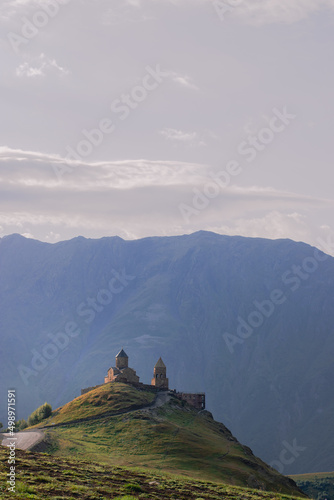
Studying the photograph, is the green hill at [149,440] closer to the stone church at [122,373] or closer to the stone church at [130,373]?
the stone church at [122,373]

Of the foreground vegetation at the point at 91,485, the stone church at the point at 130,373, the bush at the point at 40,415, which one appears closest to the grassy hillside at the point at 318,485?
the stone church at the point at 130,373

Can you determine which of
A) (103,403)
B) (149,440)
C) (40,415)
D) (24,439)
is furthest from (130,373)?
(24,439)

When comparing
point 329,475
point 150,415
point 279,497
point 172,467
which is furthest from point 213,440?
point 329,475

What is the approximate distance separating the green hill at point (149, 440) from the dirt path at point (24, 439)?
167cm

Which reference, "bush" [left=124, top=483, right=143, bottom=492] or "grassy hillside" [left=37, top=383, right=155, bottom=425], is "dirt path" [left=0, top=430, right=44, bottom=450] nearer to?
"grassy hillside" [left=37, top=383, right=155, bottom=425]

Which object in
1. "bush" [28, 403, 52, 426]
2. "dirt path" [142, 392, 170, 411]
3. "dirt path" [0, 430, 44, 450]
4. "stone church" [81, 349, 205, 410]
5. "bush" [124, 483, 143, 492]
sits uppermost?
"stone church" [81, 349, 205, 410]

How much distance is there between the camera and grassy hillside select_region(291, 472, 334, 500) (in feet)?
528

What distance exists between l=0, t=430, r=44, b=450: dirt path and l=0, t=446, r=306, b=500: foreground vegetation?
31962 millimetres

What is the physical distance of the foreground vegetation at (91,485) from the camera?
39.7m

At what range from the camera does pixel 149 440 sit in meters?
97.6

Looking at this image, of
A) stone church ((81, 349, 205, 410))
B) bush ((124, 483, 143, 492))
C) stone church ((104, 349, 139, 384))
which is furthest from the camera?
stone church ((81, 349, 205, 410))

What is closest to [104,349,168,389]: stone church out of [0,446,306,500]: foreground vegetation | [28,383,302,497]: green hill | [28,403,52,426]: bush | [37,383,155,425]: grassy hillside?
[28,383,302,497]: green hill

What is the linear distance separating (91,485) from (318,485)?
141 metres

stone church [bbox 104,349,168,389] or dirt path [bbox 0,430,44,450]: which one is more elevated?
stone church [bbox 104,349,168,389]
